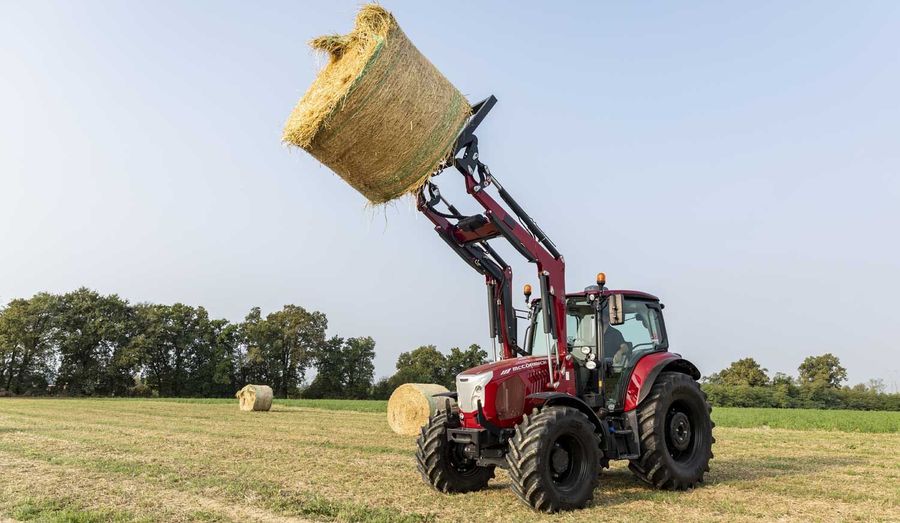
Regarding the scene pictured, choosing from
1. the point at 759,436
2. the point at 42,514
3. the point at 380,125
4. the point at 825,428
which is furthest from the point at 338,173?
the point at 825,428

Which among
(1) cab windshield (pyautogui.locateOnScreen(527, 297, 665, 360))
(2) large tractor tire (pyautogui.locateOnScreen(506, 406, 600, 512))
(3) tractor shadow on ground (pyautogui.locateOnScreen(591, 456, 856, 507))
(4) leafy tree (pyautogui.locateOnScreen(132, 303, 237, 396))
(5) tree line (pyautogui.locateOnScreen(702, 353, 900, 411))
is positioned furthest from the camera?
(4) leafy tree (pyautogui.locateOnScreen(132, 303, 237, 396))

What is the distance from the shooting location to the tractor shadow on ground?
671cm

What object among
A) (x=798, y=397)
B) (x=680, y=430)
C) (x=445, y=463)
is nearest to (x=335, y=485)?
(x=445, y=463)

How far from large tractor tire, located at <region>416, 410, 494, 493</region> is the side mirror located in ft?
6.52

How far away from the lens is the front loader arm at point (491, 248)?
6.40m

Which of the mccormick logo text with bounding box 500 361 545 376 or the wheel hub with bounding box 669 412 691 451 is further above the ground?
the mccormick logo text with bounding box 500 361 545 376

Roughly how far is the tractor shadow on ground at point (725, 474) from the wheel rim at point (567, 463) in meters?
0.35

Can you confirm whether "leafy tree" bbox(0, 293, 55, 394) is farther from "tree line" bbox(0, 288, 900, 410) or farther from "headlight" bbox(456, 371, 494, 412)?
"headlight" bbox(456, 371, 494, 412)

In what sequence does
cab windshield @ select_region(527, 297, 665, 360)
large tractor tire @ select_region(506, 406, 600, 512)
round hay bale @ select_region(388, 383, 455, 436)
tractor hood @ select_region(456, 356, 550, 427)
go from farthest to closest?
1. round hay bale @ select_region(388, 383, 455, 436)
2. cab windshield @ select_region(527, 297, 665, 360)
3. tractor hood @ select_region(456, 356, 550, 427)
4. large tractor tire @ select_region(506, 406, 600, 512)

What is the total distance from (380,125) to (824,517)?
5.14m

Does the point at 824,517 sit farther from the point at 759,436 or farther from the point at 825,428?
the point at 825,428

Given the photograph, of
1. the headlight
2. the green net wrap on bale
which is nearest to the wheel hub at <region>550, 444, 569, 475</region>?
the headlight

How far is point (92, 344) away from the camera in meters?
50.2

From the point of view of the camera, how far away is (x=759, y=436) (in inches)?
578
